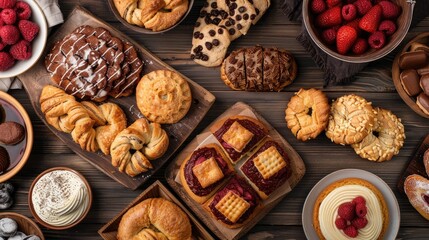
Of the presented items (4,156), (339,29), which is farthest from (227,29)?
(4,156)

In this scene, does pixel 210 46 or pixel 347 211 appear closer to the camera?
pixel 347 211

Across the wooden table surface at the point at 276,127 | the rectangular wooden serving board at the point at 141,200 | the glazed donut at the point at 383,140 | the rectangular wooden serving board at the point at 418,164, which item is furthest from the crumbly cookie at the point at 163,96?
the rectangular wooden serving board at the point at 418,164

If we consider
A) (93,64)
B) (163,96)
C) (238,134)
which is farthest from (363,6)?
(93,64)

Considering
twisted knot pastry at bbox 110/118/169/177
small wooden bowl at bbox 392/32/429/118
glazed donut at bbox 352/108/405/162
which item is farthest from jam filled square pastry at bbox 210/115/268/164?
small wooden bowl at bbox 392/32/429/118

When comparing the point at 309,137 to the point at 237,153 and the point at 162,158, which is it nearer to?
the point at 237,153

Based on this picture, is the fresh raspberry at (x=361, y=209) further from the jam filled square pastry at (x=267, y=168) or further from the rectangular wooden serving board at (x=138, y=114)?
the rectangular wooden serving board at (x=138, y=114)

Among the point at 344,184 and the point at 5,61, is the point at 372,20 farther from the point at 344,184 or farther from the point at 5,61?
the point at 5,61

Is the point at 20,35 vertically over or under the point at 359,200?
over
